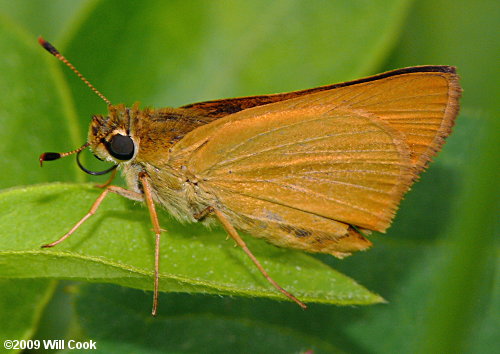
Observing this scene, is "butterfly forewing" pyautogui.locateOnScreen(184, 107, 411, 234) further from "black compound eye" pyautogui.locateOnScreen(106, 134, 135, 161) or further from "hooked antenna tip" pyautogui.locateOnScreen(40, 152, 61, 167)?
"hooked antenna tip" pyautogui.locateOnScreen(40, 152, 61, 167)

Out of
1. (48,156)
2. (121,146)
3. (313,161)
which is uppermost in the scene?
(121,146)

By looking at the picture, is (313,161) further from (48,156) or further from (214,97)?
(48,156)

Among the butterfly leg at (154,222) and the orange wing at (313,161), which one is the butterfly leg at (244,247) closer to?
the orange wing at (313,161)

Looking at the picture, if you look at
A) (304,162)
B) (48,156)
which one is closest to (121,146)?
(48,156)

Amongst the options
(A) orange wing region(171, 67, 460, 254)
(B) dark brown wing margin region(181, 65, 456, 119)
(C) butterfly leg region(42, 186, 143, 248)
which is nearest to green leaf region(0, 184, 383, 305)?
(C) butterfly leg region(42, 186, 143, 248)

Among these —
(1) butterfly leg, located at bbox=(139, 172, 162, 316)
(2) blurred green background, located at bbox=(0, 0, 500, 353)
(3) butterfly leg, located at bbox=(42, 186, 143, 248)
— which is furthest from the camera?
(2) blurred green background, located at bbox=(0, 0, 500, 353)

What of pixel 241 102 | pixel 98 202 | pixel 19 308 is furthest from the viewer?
pixel 241 102
